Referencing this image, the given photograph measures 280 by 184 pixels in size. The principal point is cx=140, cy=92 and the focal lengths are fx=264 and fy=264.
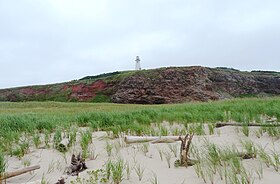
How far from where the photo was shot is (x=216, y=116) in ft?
25.0

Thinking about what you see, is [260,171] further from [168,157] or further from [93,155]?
[93,155]

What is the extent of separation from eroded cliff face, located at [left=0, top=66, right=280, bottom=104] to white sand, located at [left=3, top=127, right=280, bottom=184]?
32625 millimetres

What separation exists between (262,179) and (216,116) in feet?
15.6

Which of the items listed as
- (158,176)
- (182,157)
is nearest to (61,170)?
(158,176)

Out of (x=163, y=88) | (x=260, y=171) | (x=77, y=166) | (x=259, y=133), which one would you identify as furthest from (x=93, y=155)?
(x=163, y=88)

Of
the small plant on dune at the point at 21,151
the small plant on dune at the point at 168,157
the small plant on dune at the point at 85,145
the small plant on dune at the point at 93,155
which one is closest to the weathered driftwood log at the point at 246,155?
the small plant on dune at the point at 168,157

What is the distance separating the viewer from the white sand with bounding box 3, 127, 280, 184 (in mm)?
3209

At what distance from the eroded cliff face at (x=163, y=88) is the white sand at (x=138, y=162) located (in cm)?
3263

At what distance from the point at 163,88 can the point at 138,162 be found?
35811mm

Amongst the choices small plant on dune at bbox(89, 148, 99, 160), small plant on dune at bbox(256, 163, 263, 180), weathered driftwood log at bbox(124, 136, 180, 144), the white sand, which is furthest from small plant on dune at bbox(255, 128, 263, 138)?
small plant on dune at bbox(89, 148, 99, 160)

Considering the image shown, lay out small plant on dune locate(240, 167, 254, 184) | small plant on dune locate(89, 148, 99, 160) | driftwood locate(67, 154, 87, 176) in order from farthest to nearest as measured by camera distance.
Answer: small plant on dune locate(89, 148, 99, 160) < driftwood locate(67, 154, 87, 176) < small plant on dune locate(240, 167, 254, 184)

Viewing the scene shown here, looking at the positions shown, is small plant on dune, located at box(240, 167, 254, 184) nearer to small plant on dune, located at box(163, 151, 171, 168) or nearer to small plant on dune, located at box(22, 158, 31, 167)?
small plant on dune, located at box(163, 151, 171, 168)

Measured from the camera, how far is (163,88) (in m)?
39.5

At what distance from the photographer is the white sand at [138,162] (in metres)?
3.21
